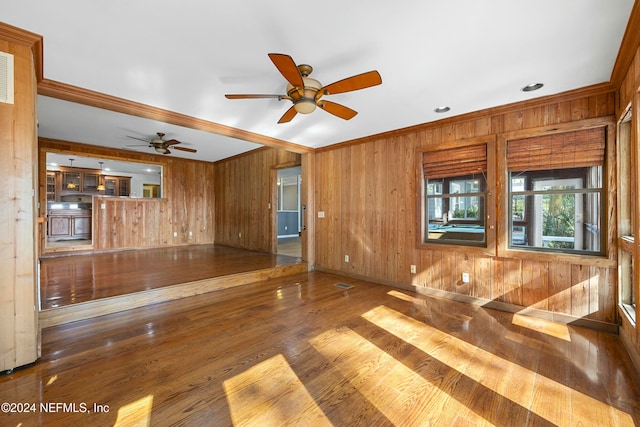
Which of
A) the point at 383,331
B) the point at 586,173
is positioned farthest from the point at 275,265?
the point at 586,173

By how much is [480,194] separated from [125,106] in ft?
14.3

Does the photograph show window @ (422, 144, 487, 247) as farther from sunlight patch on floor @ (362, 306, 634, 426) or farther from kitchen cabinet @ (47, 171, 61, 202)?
kitchen cabinet @ (47, 171, 61, 202)

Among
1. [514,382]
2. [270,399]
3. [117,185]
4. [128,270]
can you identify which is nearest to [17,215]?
[270,399]

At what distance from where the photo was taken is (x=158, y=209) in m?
7.19

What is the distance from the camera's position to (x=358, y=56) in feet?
7.21

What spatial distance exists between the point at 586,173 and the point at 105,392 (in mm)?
4740

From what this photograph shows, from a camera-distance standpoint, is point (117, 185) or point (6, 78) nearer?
point (6, 78)

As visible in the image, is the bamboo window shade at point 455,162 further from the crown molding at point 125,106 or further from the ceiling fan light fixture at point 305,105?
the crown molding at point 125,106

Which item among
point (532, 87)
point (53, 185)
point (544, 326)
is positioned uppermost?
point (532, 87)

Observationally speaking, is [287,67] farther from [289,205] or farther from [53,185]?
[53,185]

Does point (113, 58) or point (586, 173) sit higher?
point (113, 58)

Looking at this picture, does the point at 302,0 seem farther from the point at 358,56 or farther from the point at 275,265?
the point at 275,265

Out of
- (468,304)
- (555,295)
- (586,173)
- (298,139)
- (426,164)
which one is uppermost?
(298,139)

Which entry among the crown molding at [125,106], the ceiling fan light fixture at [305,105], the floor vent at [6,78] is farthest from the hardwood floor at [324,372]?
the crown molding at [125,106]
